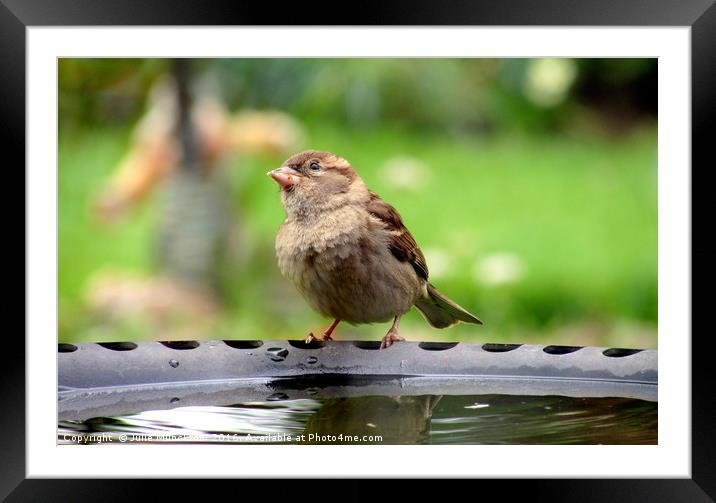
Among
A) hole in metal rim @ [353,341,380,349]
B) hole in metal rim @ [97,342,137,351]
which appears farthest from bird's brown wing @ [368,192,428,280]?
hole in metal rim @ [97,342,137,351]

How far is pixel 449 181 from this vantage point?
19.9 ft

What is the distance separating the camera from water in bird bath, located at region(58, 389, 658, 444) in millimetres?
2764

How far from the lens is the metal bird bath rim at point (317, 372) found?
9.65 feet

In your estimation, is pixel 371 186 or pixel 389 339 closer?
pixel 389 339

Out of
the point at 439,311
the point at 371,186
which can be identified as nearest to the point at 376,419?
the point at 439,311

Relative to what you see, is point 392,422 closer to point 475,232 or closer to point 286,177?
point 286,177

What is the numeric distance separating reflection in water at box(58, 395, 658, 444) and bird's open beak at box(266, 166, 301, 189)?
0.99 m

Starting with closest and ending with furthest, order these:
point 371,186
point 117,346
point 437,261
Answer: point 117,346 → point 437,261 → point 371,186

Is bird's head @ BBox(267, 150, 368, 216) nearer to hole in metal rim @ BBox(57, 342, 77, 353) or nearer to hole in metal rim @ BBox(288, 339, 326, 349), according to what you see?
hole in metal rim @ BBox(288, 339, 326, 349)

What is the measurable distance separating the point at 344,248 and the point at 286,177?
0.38 meters

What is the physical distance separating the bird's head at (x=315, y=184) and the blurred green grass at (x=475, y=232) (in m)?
1.61

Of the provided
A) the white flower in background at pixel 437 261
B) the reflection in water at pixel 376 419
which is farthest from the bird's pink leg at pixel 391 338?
the white flower in background at pixel 437 261

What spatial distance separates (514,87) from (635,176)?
90cm

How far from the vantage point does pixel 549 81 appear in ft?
19.2
